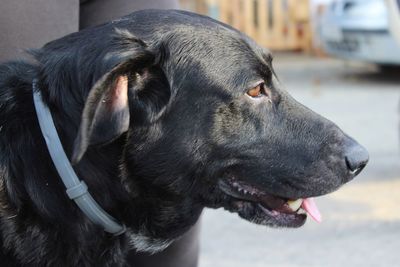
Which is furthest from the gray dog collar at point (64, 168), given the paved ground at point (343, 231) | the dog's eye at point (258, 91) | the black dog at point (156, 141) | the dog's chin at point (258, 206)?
the paved ground at point (343, 231)

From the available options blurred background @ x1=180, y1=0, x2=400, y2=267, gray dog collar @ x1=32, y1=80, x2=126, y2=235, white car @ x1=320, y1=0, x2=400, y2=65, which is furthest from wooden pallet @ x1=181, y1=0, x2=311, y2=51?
gray dog collar @ x1=32, y1=80, x2=126, y2=235

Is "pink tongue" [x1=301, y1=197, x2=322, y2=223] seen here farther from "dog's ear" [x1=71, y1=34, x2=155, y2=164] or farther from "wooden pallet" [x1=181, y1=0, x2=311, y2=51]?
"wooden pallet" [x1=181, y1=0, x2=311, y2=51]

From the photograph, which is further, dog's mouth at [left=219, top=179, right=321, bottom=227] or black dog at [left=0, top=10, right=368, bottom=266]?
dog's mouth at [left=219, top=179, right=321, bottom=227]

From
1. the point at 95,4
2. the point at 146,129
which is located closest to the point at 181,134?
the point at 146,129

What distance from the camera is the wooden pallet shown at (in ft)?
43.7

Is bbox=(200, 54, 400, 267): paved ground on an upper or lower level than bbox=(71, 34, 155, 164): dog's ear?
lower

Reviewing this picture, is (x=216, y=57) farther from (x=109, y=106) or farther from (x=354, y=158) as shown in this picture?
(x=354, y=158)

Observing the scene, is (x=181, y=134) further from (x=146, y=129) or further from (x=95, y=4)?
(x=95, y=4)

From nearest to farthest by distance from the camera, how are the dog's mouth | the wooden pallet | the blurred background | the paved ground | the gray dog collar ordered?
the gray dog collar
the dog's mouth
the paved ground
the blurred background
the wooden pallet

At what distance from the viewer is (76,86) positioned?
230 cm

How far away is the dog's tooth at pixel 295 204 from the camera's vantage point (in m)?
2.67

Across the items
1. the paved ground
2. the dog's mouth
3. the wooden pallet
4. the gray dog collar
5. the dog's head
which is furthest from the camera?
the wooden pallet

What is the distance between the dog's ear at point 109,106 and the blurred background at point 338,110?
2.25 metres

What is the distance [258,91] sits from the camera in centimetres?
249
